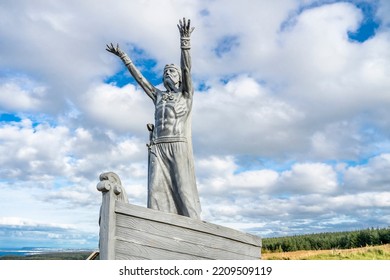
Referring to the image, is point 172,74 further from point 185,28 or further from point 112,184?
point 112,184

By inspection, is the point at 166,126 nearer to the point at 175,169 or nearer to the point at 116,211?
the point at 175,169

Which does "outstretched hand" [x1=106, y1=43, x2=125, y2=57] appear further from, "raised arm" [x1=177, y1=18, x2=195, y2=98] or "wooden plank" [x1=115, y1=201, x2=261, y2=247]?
"wooden plank" [x1=115, y1=201, x2=261, y2=247]

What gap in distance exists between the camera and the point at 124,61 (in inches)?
340

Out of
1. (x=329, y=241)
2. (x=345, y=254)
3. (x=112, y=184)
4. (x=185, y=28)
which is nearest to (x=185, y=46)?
(x=185, y=28)

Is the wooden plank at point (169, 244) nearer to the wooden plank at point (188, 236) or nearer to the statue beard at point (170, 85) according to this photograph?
the wooden plank at point (188, 236)

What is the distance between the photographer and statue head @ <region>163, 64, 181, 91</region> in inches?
325

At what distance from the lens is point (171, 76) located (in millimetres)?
8266

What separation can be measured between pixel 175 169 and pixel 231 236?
1.50 meters

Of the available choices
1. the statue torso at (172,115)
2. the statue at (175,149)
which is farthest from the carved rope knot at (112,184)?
the statue torso at (172,115)

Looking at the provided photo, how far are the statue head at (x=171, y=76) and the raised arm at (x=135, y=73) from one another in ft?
1.01

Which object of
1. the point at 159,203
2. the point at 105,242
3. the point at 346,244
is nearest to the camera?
the point at 105,242

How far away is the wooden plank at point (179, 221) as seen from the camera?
577 centimetres

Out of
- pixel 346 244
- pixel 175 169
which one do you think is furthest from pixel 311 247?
pixel 175 169
